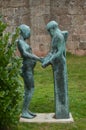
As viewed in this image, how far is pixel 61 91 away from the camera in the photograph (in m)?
7.85

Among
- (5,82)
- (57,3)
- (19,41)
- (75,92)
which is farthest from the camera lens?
(57,3)

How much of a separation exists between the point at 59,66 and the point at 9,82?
1.22m

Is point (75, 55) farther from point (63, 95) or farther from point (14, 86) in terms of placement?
point (14, 86)

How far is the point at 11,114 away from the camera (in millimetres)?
6836

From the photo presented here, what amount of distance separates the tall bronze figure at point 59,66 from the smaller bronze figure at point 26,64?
0.22 meters

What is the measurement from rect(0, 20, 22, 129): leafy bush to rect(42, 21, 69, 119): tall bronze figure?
891 millimetres

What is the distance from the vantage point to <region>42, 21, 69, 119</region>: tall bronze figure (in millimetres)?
7691

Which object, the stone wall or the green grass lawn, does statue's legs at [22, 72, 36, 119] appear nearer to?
the green grass lawn

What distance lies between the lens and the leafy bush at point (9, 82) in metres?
6.76

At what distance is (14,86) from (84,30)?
32.7 ft

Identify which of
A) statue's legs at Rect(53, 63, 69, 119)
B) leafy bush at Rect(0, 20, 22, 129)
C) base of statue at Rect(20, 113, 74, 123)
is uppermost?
leafy bush at Rect(0, 20, 22, 129)

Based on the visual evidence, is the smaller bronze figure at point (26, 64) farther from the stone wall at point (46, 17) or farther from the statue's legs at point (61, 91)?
the stone wall at point (46, 17)

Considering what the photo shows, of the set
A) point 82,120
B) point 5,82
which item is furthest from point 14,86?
point 82,120

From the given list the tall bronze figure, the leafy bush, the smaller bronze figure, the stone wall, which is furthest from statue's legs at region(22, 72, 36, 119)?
the stone wall
